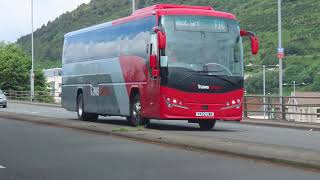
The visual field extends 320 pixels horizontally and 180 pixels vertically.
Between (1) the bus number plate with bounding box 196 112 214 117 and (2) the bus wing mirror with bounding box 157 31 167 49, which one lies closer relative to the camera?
(2) the bus wing mirror with bounding box 157 31 167 49

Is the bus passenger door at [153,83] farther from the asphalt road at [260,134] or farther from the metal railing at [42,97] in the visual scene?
the metal railing at [42,97]

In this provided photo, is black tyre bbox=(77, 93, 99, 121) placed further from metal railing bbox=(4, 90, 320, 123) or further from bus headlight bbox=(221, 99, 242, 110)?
bus headlight bbox=(221, 99, 242, 110)

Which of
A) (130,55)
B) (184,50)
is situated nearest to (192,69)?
(184,50)

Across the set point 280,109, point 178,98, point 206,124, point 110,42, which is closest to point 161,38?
point 178,98

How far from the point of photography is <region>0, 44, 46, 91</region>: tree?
83062 mm

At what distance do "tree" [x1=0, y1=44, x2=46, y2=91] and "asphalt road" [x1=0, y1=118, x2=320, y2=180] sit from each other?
6486cm

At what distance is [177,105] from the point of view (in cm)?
2252

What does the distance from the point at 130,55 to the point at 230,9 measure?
50.3 meters

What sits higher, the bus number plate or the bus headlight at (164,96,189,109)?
the bus headlight at (164,96,189,109)

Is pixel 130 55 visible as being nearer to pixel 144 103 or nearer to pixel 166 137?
pixel 144 103

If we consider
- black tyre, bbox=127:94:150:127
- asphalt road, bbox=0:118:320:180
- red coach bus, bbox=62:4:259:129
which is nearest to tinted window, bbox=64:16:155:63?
red coach bus, bbox=62:4:259:129

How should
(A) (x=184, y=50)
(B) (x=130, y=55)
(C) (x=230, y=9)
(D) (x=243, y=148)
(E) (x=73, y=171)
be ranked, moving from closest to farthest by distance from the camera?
(E) (x=73, y=171)
(D) (x=243, y=148)
(A) (x=184, y=50)
(B) (x=130, y=55)
(C) (x=230, y=9)

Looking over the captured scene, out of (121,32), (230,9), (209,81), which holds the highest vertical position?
(230,9)

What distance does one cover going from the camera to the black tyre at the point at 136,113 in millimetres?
23938
